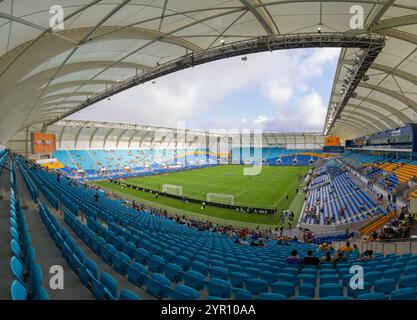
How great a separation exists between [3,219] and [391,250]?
50.8 ft

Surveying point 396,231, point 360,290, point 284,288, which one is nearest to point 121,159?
point 396,231

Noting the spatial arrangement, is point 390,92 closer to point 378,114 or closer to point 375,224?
point 378,114

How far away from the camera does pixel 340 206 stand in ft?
78.7

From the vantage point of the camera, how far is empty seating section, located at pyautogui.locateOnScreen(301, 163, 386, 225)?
19.9 m

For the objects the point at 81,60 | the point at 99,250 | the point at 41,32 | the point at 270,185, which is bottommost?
the point at 270,185

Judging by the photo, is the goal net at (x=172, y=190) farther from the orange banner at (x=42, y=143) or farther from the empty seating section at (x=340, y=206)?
the orange banner at (x=42, y=143)

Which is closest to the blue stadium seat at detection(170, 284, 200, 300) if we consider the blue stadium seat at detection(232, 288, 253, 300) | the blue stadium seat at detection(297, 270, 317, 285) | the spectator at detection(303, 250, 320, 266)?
the blue stadium seat at detection(232, 288, 253, 300)

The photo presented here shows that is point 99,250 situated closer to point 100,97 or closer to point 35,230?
point 35,230

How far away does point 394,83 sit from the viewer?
20844 mm

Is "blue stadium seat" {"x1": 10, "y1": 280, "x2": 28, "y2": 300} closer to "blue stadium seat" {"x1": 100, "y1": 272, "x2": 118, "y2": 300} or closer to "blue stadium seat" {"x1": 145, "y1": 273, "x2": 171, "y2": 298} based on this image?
"blue stadium seat" {"x1": 100, "y1": 272, "x2": 118, "y2": 300}

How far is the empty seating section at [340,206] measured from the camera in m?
19.9

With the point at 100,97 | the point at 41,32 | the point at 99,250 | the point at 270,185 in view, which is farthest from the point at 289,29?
the point at 270,185

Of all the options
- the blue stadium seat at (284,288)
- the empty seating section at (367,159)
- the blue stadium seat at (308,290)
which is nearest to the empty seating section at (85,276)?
the blue stadium seat at (284,288)
